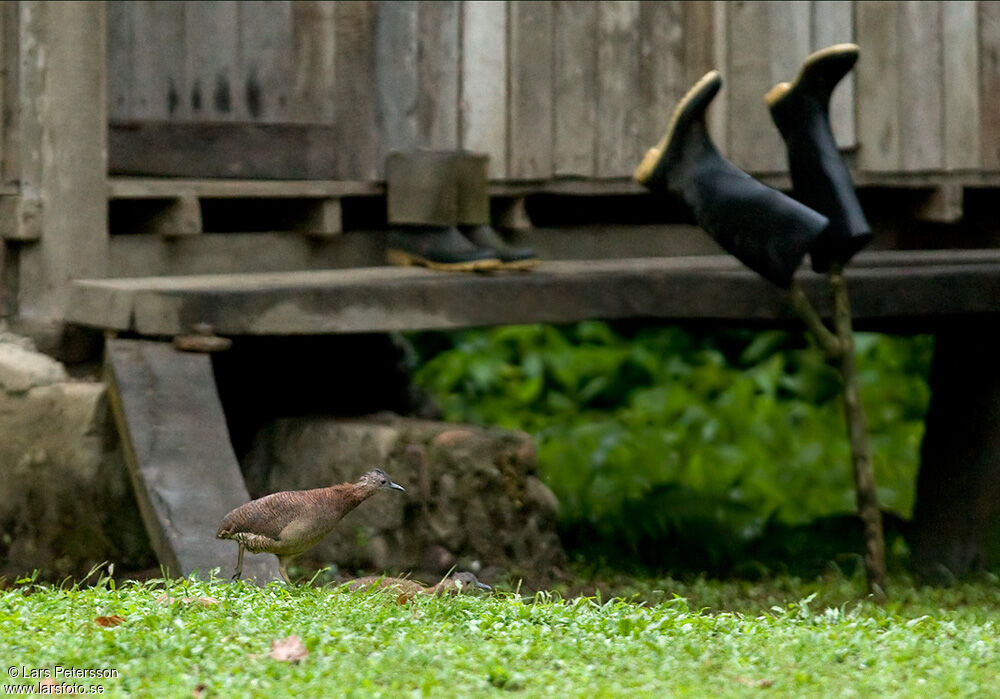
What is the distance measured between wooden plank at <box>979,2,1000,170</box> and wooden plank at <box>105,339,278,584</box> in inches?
152

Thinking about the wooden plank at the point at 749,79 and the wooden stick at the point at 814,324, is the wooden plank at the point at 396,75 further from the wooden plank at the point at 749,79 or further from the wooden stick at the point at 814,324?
the wooden stick at the point at 814,324

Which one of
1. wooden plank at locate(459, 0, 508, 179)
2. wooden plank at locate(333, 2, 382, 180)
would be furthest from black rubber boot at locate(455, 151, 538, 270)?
wooden plank at locate(333, 2, 382, 180)

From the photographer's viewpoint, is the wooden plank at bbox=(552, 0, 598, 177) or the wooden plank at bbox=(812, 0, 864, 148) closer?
the wooden plank at bbox=(552, 0, 598, 177)

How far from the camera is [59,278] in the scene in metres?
6.05

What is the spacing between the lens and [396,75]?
6730 millimetres

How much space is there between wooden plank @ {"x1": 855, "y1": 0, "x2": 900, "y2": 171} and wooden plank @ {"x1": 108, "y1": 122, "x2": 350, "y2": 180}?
2.45 metres

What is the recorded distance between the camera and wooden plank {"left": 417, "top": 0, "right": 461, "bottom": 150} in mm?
6711

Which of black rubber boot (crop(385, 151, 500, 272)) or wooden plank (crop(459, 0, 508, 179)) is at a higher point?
wooden plank (crop(459, 0, 508, 179))

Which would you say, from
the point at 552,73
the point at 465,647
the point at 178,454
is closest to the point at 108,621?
the point at 465,647

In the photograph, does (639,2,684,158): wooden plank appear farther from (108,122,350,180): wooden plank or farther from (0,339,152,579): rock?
(0,339,152,579): rock

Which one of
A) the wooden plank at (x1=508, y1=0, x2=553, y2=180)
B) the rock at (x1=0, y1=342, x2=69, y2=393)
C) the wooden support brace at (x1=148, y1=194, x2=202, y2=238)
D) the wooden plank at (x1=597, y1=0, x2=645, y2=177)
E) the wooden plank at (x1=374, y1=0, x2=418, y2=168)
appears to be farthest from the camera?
the wooden plank at (x1=597, y1=0, x2=645, y2=177)

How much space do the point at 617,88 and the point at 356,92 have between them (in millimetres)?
1168

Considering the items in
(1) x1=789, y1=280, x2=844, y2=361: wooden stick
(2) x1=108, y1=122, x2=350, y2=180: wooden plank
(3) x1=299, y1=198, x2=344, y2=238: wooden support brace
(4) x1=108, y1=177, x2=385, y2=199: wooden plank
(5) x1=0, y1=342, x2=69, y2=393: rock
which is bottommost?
(5) x1=0, y1=342, x2=69, y2=393: rock

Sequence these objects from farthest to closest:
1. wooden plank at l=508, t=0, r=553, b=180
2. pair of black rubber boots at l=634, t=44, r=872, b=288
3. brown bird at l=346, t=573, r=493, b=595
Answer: wooden plank at l=508, t=0, r=553, b=180
pair of black rubber boots at l=634, t=44, r=872, b=288
brown bird at l=346, t=573, r=493, b=595
